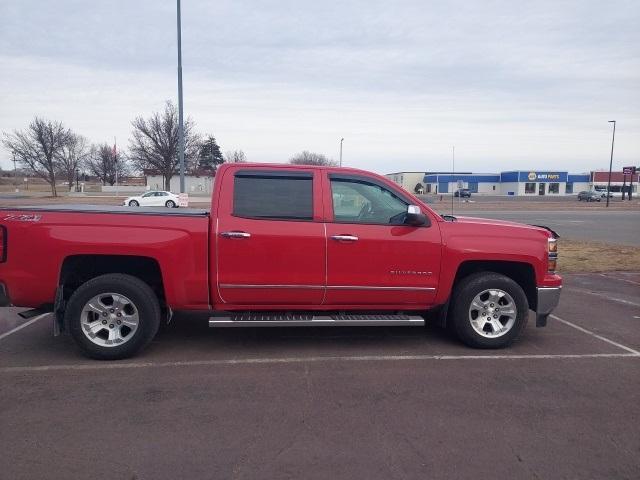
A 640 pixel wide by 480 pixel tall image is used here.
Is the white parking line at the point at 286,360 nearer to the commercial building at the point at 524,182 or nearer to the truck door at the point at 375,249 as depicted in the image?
the truck door at the point at 375,249

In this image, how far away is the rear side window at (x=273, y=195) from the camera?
5.25m

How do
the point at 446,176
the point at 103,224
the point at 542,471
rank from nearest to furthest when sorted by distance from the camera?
the point at 542,471
the point at 103,224
the point at 446,176

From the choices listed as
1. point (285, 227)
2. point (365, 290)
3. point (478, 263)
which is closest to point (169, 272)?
point (285, 227)

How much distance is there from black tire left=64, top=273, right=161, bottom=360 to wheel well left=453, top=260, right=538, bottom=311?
10.3ft

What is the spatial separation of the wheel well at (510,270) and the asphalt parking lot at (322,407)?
1.90 feet

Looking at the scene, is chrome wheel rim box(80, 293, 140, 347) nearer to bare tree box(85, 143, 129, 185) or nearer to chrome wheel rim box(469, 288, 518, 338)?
chrome wheel rim box(469, 288, 518, 338)

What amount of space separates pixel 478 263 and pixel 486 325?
2.15 ft

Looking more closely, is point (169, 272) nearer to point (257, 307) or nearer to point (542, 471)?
point (257, 307)

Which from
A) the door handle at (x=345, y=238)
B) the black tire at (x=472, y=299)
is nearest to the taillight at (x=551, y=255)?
the black tire at (x=472, y=299)

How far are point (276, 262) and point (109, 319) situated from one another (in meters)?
1.68

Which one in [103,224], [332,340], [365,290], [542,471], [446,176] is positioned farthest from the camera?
[446,176]

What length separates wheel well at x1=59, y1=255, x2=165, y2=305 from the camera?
5.18 m

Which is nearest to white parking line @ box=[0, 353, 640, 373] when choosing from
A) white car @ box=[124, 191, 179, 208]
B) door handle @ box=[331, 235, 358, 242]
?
door handle @ box=[331, 235, 358, 242]

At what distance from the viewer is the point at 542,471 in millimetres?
3266
